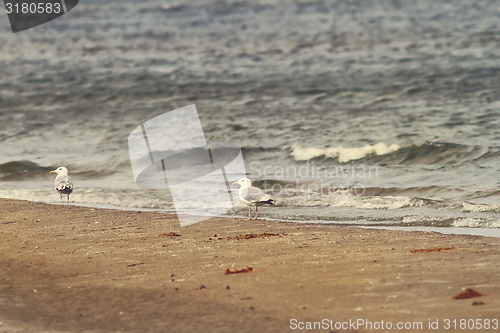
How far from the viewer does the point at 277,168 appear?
12.4 metres

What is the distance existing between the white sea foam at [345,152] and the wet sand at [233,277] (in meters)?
5.33

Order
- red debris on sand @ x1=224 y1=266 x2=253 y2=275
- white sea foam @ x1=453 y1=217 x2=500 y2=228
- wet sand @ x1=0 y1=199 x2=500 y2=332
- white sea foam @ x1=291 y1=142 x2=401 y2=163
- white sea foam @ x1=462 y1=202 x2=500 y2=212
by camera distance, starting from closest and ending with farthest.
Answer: wet sand @ x1=0 y1=199 x2=500 y2=332 → red debris on sand @ x1=224 y1=266 x2=253 y2=275 → white sea foam @ x1=453 y1=217 x2=500 y2=228 → white sea foam @ x1=462 y1=202 x2=500 y2=212 → white sea foam @ x1=291 y1=142 x2=401 y2=163

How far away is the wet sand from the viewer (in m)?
4.40

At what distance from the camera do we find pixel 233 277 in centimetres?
532

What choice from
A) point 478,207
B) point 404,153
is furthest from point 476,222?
point 404,153

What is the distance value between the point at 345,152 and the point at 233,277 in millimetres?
8120

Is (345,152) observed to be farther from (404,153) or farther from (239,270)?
(239,270)

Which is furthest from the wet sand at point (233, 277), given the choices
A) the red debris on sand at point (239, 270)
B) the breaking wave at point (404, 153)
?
the breaking wave at point (404, 153)

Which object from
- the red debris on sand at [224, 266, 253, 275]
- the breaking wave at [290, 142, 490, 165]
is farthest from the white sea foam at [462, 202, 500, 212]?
the red debris on sand at [224, 266, 253, 275]

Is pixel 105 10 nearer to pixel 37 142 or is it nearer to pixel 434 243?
pixel 37 142

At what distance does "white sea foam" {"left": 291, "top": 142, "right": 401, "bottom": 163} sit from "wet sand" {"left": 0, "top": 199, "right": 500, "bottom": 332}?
17.5ft

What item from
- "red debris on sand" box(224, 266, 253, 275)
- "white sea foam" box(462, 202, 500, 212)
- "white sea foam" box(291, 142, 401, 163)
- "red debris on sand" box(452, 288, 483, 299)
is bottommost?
"white sea foam" box(291, 142, 401, 163)

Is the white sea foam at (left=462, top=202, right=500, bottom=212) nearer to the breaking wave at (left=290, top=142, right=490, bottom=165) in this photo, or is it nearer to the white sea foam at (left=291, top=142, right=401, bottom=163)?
the breaking wave at (left=290, top=142, right=490, bottom=165)

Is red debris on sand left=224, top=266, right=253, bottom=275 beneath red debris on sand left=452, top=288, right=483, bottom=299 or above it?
beneath
